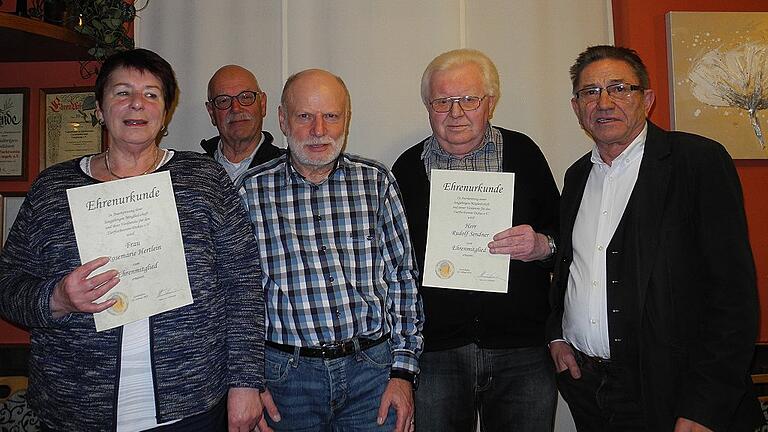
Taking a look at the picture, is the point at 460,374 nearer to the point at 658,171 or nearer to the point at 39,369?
the point at 658,171

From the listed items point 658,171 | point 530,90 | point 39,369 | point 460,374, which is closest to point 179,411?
point 39,369

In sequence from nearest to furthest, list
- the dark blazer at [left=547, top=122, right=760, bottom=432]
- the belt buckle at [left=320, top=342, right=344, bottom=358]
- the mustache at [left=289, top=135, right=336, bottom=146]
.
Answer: the dark blazer at [left=547, top=122, right=760, bottom=432] < the belt buckle at [left=320, top=342, right=344, bottom=358] < the mustache at [left=289, top=135, right=336, bottom=146]

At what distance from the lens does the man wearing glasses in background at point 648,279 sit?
1.78 meters

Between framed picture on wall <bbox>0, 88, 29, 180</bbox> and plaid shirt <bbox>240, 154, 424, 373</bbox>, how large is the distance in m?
1.96

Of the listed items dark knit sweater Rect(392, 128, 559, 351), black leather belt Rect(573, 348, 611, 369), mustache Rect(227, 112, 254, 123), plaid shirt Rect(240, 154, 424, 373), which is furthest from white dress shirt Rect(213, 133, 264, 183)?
black leather belt Rect(573, 348, 611, 369)

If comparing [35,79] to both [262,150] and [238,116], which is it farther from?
[262,150]

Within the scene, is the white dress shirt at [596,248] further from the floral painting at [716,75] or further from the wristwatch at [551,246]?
the floral painting at [716,75]

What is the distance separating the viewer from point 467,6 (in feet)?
10.9

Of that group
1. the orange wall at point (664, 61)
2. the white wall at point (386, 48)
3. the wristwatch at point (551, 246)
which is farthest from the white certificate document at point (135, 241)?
the orange wall at point (664, 61)

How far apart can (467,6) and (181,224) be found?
7.76ft

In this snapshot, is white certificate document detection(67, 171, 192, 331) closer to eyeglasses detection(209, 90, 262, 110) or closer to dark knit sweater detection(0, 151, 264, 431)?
dark knit sweater detection(0, 151, 264, 431)

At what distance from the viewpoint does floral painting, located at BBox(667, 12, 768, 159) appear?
126 inches

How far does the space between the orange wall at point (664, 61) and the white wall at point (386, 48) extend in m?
0.14

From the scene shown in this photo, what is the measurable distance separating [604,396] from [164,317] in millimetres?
1536
